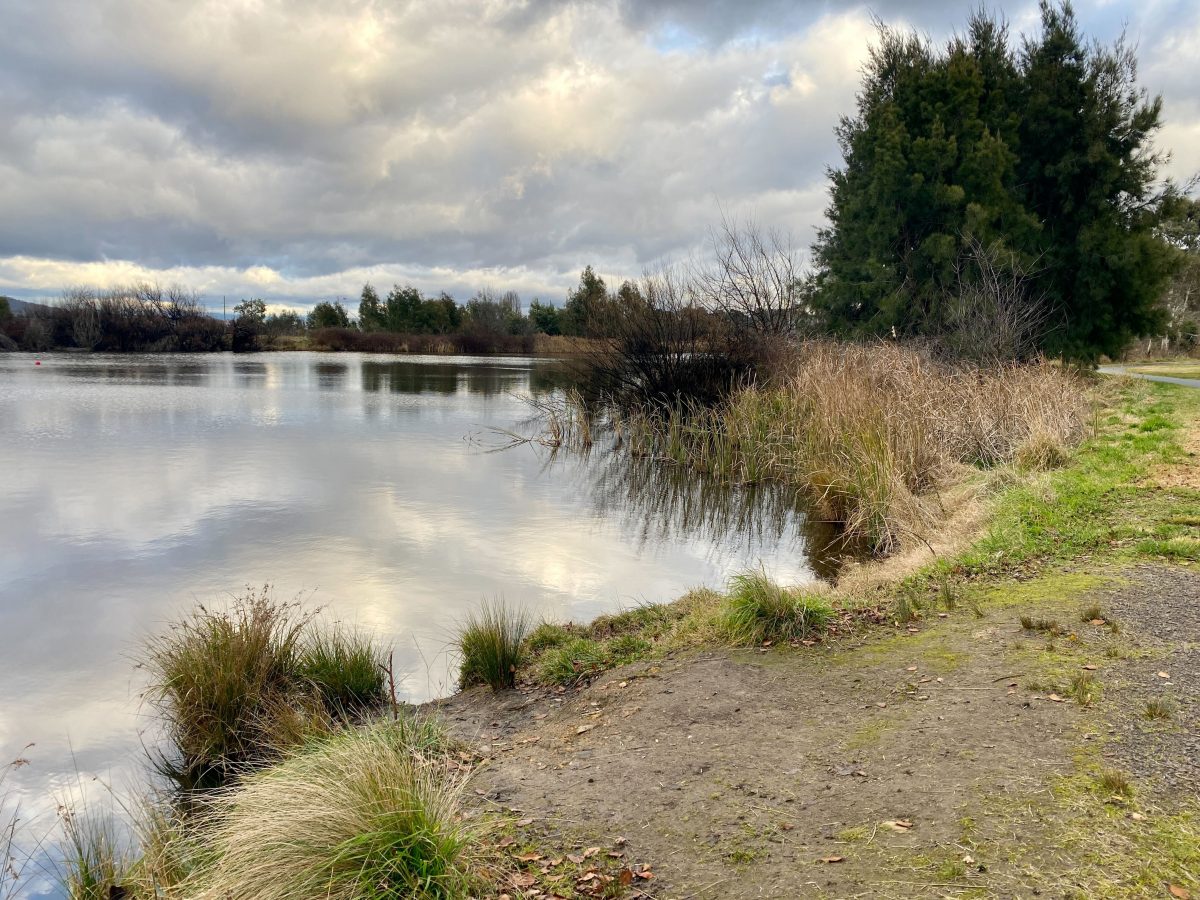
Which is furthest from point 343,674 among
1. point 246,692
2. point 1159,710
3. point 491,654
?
point 1159,710

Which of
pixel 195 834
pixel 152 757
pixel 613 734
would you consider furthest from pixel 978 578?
pixel 152 757

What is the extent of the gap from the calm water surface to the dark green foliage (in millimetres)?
12894

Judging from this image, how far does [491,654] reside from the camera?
660cm

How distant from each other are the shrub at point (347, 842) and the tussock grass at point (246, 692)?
1.64 m

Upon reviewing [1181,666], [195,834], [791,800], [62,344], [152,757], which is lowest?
[152,757]

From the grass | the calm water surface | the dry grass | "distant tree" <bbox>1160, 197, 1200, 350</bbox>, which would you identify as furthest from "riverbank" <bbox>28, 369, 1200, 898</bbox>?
Answer: "distant tree" <bbox>1160, 197, 1200, 350</bbox>

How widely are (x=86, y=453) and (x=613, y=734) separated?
16.3 metres

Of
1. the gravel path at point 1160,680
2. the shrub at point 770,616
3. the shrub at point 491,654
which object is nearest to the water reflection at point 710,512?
the shrub at point 770,616

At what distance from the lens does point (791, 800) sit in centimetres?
386

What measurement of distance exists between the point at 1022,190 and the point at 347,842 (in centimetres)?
2877

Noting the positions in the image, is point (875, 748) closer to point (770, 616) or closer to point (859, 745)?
point (859, 745)

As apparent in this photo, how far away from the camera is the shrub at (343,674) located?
6.15m

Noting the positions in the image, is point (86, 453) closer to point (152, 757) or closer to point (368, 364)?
point (152, 757)

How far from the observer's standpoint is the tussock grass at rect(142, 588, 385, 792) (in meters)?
5.42
